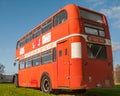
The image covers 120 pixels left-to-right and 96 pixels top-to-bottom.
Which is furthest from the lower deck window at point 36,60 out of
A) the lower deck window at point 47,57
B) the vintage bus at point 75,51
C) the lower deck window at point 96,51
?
the lower deck window at point 96,51

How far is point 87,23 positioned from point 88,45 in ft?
3.93

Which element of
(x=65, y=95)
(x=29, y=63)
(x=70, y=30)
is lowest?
(x=65, y=95)

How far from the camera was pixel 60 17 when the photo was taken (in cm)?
1349

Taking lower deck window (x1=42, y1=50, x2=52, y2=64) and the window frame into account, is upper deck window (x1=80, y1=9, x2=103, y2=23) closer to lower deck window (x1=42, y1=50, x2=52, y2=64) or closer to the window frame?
the window frame

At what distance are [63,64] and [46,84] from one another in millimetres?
2879

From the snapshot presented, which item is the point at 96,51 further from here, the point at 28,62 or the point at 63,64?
the point at 28,62

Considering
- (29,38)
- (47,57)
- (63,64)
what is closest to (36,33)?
(29,38)

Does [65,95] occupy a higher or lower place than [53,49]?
lower

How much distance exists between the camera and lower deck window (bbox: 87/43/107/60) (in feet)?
40.8

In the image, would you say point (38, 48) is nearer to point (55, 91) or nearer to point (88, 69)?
point (55, 91)

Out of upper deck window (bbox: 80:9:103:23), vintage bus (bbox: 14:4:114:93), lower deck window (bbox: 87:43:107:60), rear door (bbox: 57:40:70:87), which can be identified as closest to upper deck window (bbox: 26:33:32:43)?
vintage bus (bbox: 14:4:114:93)

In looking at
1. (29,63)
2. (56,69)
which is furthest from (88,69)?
(29,63)

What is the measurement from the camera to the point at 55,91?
14594 mm

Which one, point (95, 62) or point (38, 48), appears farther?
point (38, 48)
